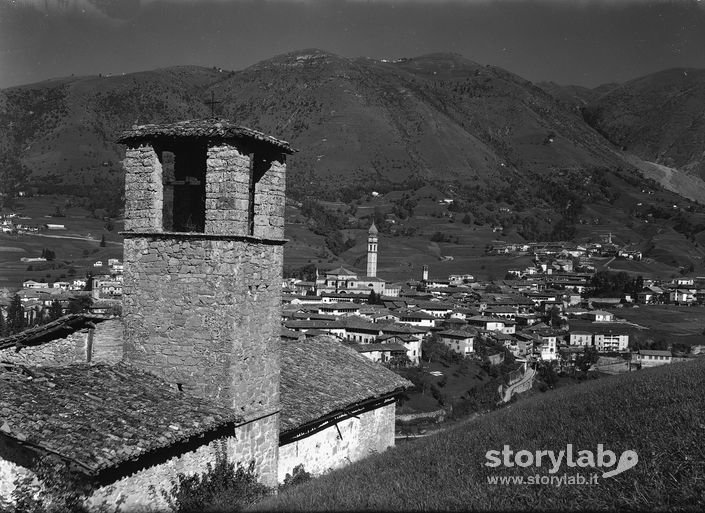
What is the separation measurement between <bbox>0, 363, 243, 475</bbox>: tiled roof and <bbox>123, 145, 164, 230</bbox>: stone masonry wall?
190 cm

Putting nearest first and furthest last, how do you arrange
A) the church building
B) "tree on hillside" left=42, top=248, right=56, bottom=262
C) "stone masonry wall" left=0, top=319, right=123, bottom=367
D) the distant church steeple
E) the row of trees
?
"stone masonry wall" left=0, top=319, right=123, bottom=367, the row of trees, "tree on hillside" left=42, top=248, right=56, bottom=262, the church building, the distant church steeple

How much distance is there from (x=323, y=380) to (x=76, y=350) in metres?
4.13

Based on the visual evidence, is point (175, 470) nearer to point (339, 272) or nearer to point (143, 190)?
point (143, 190)

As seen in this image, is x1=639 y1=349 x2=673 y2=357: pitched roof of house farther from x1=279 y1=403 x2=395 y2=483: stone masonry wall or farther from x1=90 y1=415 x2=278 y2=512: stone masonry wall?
x1=90 y1=415 x2=278 y2=512: stone masonry wall

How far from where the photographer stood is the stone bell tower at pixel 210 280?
334 inches

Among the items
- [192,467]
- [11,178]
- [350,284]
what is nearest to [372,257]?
[350,284]

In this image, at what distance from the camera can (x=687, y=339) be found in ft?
252

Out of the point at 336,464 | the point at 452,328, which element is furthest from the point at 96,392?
the point at 452,328

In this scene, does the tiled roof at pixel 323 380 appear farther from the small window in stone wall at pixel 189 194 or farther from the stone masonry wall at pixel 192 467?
the small window in stone wall at pixel 189 194

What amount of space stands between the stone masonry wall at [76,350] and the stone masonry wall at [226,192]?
6.23 ft

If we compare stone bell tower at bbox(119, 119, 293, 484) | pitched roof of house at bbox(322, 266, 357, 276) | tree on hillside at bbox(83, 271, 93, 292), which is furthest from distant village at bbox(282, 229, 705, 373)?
stone bell tower at bbox(119, 119, 293, 484)

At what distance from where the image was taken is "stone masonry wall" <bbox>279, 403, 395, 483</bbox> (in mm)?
10069

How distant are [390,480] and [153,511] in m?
2.60

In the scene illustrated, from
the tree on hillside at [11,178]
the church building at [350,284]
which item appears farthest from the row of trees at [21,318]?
the tree on hillside at [11,178]
